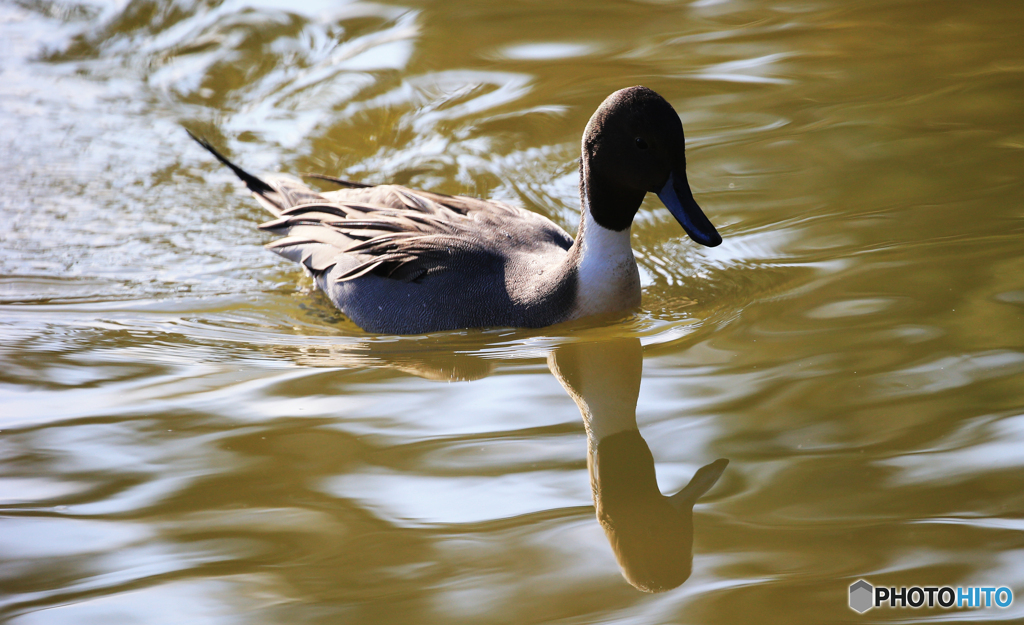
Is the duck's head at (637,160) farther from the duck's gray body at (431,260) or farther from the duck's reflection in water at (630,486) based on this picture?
the duck's reflection in water at (630,486)

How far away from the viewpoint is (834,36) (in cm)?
765

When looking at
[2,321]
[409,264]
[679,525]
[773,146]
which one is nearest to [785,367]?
[679,525]

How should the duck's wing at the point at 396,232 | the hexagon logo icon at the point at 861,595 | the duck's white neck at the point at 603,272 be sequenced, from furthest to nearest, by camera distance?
1. the duck's wing at the point at 396,232
2. the duck's white neck at the point at 603,272
3. the hexagon logo icon at the point at 861,595

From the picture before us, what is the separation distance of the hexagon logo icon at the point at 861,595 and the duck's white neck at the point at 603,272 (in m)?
2.35

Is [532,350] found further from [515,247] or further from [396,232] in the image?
[396,232]

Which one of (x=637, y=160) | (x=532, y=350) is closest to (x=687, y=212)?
(x=637, y=160)

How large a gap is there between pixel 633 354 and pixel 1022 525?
1837 millimetres

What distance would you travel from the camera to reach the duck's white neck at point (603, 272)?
471 centimetres

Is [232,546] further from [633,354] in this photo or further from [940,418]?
[940,418]

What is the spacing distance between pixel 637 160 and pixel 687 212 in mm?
346

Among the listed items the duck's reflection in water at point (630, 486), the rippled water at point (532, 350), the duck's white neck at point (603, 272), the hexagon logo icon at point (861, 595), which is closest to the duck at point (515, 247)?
the duck's white neck at point (603, 272)

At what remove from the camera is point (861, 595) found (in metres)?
2.52

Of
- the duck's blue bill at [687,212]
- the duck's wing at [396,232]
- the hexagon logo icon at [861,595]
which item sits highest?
the duck's blue bill at [687,212]

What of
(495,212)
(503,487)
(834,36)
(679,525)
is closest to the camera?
(679,525)
